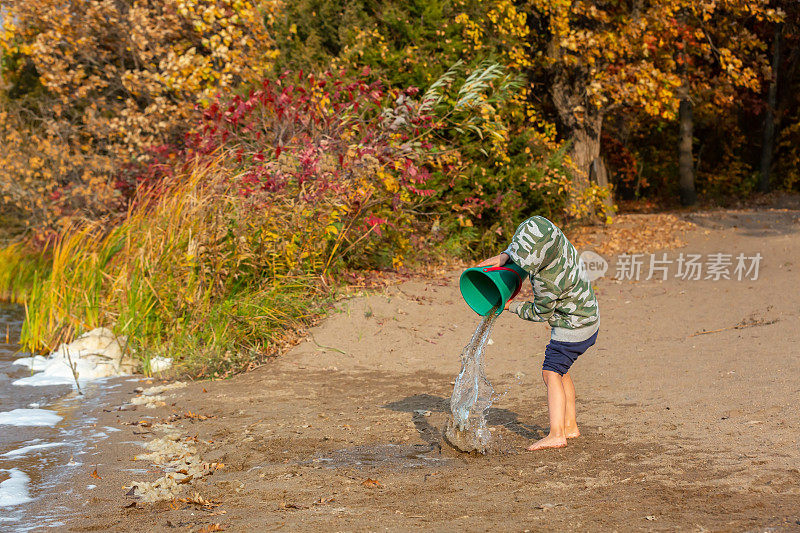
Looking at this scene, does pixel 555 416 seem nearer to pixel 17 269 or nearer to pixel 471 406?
pixel 471 406

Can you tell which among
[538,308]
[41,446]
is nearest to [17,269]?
[41,446]

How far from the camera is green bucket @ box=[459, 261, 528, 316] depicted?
4.40 m

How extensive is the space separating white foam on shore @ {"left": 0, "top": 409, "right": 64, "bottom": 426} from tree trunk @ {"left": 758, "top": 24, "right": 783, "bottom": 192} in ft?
65.7

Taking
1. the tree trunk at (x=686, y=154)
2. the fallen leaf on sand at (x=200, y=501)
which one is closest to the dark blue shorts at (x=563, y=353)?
the fallen leaf on sand at (x=200, y=501)

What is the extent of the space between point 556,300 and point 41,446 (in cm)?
351

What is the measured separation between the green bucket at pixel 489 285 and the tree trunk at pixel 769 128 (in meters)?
18.9

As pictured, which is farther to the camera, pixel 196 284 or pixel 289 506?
pixel 196 284

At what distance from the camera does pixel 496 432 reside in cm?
504

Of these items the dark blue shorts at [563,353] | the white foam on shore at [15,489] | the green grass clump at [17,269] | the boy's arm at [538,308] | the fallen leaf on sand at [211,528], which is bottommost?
the green grass clump at [17,269]

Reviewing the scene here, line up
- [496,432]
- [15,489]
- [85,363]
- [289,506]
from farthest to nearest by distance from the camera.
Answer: [85,363]
[496,432]
[15,489]
[289,506]

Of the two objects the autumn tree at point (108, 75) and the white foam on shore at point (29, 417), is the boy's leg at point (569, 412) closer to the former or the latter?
the white foam on shore at point (29, 417)

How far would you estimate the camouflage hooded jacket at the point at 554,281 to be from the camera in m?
Result: 4.39

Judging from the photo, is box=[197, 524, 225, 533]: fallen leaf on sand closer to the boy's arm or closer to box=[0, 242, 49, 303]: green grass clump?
the boy's arm

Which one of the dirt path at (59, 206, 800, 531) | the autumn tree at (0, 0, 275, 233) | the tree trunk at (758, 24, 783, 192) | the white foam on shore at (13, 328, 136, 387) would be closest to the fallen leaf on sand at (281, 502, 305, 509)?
the dirt path at (59, 206, 800, 531)
